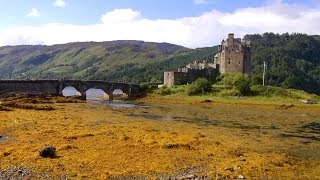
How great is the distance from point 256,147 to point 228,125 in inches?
611

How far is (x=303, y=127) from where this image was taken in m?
49.0

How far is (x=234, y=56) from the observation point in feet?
350

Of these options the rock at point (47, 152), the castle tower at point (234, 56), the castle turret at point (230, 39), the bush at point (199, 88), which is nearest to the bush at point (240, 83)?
the bush at point (199, 88)

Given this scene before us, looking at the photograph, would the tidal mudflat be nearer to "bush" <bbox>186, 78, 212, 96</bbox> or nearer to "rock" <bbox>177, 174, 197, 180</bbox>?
"rock" <bbox>177, 174, 197, 180</bbox>

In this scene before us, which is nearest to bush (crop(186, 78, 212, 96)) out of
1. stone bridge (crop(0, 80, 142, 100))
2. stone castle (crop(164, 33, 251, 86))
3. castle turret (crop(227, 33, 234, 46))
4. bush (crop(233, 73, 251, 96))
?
bush (crop(233, 73, 251, 96))

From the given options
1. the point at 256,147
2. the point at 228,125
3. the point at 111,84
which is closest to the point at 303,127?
the point at 228,125

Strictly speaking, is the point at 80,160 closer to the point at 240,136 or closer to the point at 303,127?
the point at 240,136

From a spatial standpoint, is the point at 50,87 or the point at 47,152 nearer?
the point at 47,152

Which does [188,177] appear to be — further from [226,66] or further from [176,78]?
[226,66]

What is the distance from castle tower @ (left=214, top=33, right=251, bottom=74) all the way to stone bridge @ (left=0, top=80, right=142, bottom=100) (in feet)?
77.2

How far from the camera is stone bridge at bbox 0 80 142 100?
83.7 m

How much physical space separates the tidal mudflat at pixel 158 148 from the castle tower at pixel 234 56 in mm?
54400

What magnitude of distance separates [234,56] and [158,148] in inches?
3110

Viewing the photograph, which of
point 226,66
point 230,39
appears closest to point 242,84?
point 226,66
